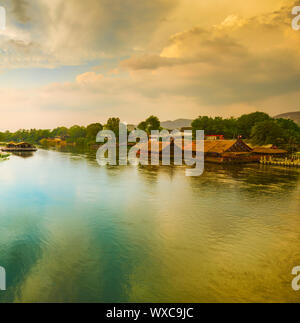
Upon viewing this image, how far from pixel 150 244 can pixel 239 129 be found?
9064cm

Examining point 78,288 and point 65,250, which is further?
point 65,250

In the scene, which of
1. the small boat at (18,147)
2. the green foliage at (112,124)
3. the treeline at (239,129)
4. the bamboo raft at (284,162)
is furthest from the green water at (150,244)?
the green foliage at (112,124)

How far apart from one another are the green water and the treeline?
43.7m

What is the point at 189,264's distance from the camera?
11617 millimetres

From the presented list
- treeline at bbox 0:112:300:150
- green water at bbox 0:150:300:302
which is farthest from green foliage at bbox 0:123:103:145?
green water at bbox 0:150:300:302

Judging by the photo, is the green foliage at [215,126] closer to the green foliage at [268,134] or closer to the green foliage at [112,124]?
the green foliage at [268,134]

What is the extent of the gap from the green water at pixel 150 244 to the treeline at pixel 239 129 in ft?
144

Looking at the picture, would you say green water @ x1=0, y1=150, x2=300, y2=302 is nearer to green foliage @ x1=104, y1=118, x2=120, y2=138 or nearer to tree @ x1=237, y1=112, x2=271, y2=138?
tree @ x1=237, y1=112, x2=271, y2=138

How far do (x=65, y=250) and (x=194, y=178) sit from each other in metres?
24.7

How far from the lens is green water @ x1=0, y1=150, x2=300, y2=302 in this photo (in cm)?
963

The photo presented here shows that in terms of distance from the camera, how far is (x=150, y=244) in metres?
13.9

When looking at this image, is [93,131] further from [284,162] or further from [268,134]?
[284,162]
